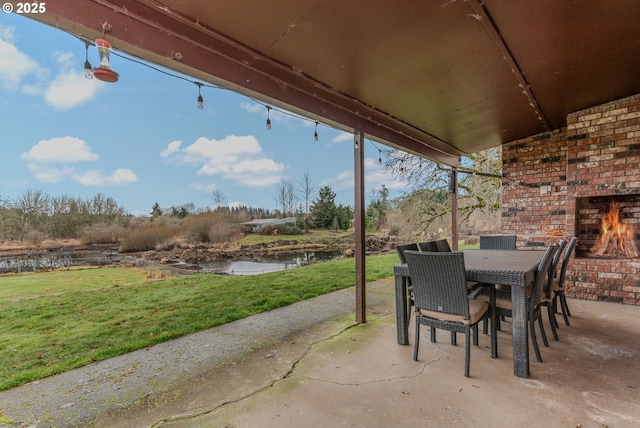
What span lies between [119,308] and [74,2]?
4.01 metres

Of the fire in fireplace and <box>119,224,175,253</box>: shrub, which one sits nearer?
the fire in fireplace

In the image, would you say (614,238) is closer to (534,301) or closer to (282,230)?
(534,301)

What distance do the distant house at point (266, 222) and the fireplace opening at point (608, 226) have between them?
1018 cm

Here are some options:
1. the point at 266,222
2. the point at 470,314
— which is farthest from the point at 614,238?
the point at 266,222

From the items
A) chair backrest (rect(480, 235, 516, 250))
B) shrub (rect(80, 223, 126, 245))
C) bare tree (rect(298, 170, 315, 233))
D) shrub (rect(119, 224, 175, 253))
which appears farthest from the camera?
bare tree (rect(298, 170, 315, 233))

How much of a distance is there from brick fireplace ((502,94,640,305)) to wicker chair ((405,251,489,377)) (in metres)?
2.69

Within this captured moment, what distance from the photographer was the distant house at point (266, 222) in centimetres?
1188

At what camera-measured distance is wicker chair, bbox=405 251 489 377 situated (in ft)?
7.00

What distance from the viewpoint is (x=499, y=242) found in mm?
4293

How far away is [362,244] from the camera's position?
317 centimetres

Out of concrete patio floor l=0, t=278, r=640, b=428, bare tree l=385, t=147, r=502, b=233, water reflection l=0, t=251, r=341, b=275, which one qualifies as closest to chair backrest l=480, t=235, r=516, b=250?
concrete patio floor l=0, t=278, r=640, b=428

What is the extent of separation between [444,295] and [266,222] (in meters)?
10.8

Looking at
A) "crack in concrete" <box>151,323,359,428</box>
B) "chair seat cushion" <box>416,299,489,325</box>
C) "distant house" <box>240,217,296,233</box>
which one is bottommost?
"crack in concrete" <box>151,323,359,428</box>

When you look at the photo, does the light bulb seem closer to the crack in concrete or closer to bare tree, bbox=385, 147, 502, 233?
the crack in concrete
